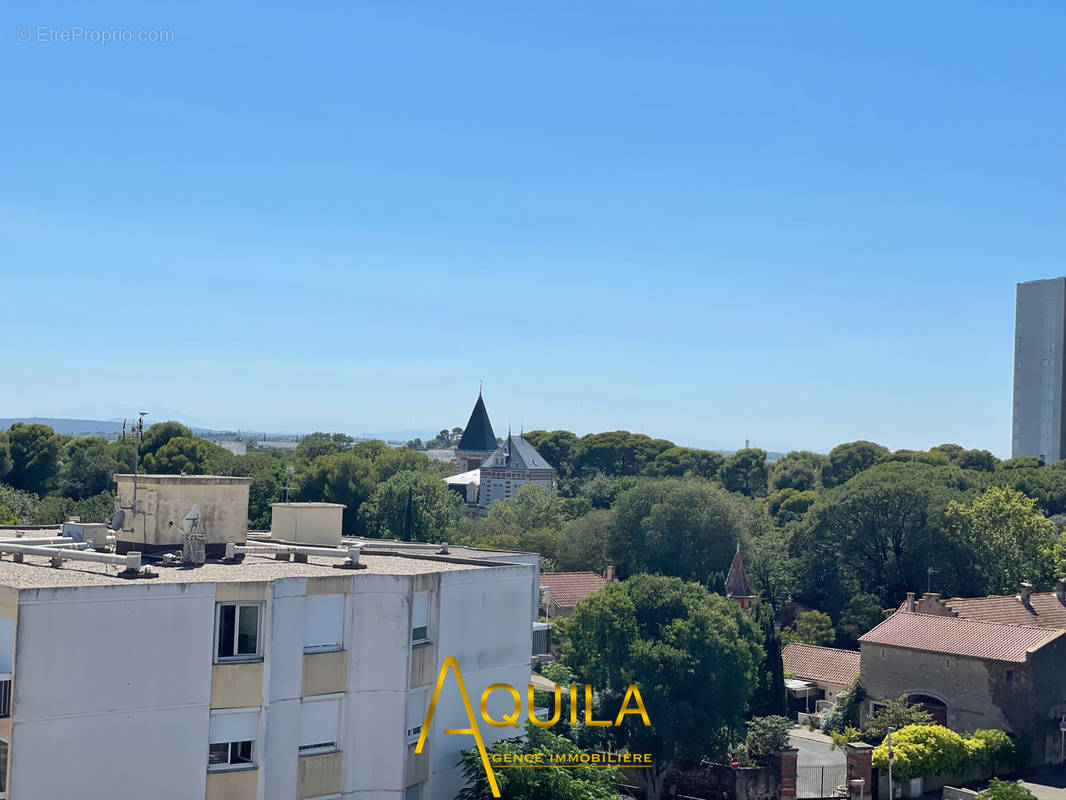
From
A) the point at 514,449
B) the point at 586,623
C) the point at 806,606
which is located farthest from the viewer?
the point at 514,449

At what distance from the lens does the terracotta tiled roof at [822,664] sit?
45406 millimetres

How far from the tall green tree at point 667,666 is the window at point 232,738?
16613 mm

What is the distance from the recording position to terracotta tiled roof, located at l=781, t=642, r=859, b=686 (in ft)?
149

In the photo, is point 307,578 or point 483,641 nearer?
point 307,578

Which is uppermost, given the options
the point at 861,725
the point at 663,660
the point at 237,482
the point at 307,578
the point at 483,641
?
the point at 237,482

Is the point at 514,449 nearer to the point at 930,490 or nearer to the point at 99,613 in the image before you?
the point at 930,490

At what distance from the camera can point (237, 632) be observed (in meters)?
18.0

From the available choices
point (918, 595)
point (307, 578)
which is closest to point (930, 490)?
point (918, 595)

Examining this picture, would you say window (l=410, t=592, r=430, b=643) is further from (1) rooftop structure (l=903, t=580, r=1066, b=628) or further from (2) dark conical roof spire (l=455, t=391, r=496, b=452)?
(2) dark conical roof spire (l=455, t=391, r=496, b=452)

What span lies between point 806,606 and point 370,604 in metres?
48.4

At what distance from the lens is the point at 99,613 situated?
16.5 metres

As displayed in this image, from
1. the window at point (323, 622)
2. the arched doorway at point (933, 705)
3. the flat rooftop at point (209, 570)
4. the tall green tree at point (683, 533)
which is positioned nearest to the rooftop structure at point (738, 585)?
the tall green tree at point (683, 533)

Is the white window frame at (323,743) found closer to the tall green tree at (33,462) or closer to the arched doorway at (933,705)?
the arched doorway at (933,705)

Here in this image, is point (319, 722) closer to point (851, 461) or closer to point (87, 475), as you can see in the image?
point (87, 475)
